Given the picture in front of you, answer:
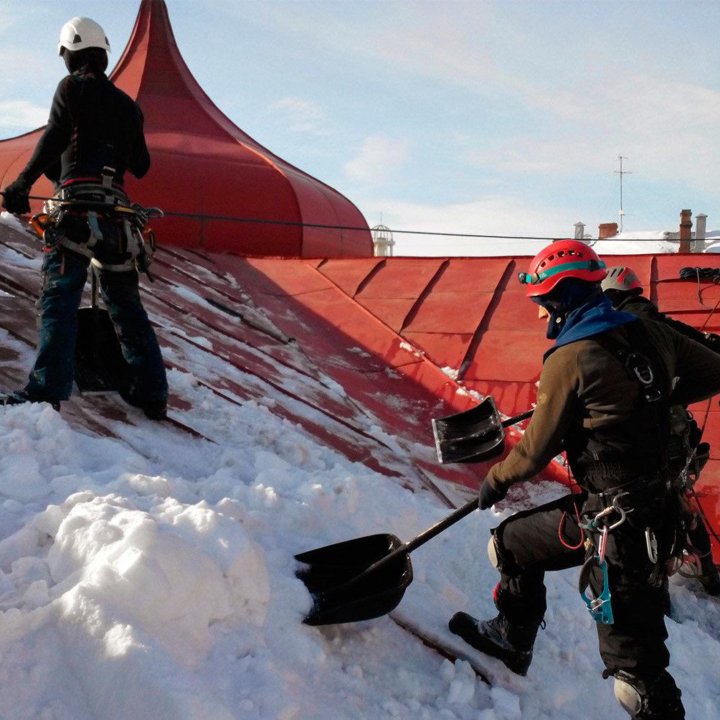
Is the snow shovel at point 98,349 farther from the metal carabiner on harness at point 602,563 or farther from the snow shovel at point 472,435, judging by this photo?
the metal carabiner on harness at point 602,563

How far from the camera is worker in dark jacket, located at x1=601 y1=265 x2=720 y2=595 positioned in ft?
10.4

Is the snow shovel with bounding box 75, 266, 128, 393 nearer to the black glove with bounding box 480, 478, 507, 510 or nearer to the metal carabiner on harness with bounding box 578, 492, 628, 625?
the black glove with bounding box 480, 478, 507, 510

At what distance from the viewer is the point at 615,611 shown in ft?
7.49

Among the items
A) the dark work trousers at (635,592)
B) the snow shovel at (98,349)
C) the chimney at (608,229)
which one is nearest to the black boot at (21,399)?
the snow shovel at (98,349)

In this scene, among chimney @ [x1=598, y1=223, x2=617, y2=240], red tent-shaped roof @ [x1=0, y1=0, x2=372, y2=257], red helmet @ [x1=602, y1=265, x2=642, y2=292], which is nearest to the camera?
red helmet @ [x1=602, y1=265, x2=642, y2=292]

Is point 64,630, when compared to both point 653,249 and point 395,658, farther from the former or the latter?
point 653,249

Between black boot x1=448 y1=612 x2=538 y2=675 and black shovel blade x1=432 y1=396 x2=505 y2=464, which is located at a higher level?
black shovel blade x1=432 y1=396 x2=505 y2=464

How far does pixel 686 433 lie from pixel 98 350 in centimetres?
300

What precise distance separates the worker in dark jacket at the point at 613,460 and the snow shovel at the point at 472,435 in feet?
0.98

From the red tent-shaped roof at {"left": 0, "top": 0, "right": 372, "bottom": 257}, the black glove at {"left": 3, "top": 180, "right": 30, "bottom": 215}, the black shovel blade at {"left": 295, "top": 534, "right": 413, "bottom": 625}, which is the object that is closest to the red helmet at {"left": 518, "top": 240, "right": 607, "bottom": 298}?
the black shovel blade at {"left": 295, "top": 534, "right": 413, "bottom": 625}

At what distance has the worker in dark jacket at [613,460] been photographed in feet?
7.31

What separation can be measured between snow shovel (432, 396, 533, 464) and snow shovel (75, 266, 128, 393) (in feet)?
5.58

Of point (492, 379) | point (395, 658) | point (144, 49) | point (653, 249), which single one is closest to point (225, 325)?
point (492, 379)

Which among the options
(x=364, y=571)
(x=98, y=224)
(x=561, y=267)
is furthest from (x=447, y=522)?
(x=98, y=224)
